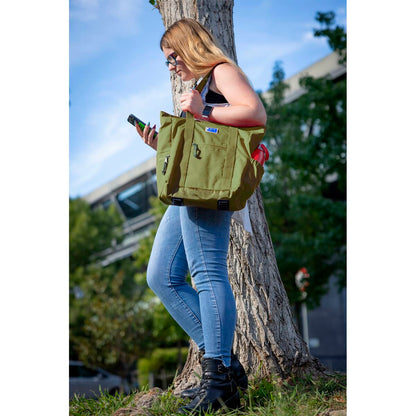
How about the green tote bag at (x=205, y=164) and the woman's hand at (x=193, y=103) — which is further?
the woman's hand at (x=193, y=103)

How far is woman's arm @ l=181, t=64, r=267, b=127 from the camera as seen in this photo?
1.92 m

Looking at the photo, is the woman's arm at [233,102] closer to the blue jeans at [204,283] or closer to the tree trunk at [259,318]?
the blue jeans at [204,283]

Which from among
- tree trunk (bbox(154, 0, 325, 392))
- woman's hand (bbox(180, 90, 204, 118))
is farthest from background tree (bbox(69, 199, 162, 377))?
woman's hand (bbox(180, 90, 204, 118))

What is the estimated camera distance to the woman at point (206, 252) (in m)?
1.92

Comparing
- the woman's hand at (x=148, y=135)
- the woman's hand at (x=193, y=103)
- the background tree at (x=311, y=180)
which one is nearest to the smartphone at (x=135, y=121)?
the woman's hand at (x=148, y=135)

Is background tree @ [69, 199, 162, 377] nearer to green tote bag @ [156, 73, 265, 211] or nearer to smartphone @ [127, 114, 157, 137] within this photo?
smartphone @ [127, 114, 157, 137]

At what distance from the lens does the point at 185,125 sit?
190 centimetres

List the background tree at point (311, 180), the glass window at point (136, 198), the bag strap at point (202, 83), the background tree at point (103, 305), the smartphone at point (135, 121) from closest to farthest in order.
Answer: the bag strap at point (202, 83) → the smartphone at point (135, 121) → the background tree at point (311, 180) → the background tree at point (103, 305) → the glass window at point (136, 198)

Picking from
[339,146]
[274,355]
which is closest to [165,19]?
[274,355]

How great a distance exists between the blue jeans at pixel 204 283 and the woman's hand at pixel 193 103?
0.36 meters

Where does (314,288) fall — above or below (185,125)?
below

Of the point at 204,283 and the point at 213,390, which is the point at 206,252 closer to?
the point at 204,283
